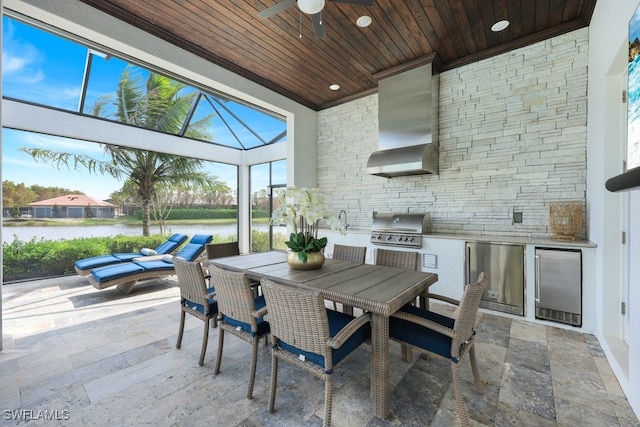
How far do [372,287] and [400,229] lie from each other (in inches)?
85.7

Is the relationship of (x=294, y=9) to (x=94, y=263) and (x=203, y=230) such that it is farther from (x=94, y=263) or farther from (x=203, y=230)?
(x=203, y=230)

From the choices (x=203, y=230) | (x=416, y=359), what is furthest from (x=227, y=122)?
(x=416, y=359)

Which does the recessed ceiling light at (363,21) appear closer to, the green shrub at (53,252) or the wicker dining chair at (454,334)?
the wicker dining chair at (454,334)

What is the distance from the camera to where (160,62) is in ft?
10.3

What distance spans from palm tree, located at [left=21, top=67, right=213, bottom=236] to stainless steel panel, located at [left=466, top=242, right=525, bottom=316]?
19.1 feet

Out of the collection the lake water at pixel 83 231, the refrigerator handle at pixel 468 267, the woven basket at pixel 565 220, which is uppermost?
the woven basket at pixel 565 220

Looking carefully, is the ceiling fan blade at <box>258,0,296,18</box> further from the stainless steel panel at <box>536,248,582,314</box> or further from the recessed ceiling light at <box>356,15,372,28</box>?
the stainless steel panel at <box>536,248,582,314</box>

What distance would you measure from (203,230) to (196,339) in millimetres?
4450

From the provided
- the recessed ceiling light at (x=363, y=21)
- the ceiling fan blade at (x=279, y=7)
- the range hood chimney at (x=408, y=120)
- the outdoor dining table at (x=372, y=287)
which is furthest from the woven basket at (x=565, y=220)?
the ceiling fan blade at (x=279, y=7)

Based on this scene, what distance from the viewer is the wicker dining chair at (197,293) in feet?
6.97

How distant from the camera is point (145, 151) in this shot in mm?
5551

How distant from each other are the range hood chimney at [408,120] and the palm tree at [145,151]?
13.0ft

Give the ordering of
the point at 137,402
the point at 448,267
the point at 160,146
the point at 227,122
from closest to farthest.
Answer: the point at 137,402
the point at 448,267
the point at 160,146
the point at 227,122

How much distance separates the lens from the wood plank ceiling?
269 cm
